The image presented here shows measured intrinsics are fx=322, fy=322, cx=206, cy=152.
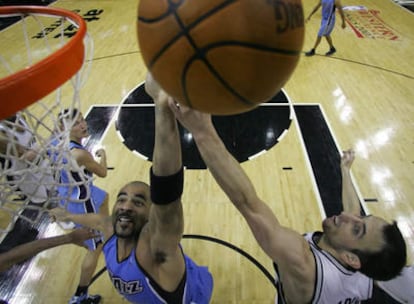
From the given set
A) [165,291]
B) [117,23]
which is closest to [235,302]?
[165,291]

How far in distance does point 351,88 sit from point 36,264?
17.9 ft

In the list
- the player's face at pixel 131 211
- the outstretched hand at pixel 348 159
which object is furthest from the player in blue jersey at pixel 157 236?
the outstretched hand at pixel 348 159

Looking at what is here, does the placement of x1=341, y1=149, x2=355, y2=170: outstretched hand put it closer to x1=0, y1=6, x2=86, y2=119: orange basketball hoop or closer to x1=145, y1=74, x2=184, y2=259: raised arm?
x1=145, y1=74, x2=184, y2=259: raised arm

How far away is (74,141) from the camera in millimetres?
2664

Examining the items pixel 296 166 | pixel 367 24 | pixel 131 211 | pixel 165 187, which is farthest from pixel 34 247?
pixel 367 24

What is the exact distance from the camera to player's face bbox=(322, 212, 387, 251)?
1.65 meters

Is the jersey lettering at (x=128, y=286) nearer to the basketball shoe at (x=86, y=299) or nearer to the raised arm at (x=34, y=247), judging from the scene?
the raised arm at (x=34, y=247)

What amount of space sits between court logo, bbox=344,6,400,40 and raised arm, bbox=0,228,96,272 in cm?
830

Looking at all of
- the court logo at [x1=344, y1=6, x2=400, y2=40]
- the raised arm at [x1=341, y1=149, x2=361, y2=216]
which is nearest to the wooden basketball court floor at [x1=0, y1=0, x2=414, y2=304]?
the court logo at [x1=344, y1=6, x2=400, y2=40]

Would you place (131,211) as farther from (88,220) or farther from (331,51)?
(331,51)

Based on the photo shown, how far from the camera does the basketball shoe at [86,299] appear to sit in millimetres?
2588

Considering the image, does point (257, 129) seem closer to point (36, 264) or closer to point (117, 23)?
point (36, 264)

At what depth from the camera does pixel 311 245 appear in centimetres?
175

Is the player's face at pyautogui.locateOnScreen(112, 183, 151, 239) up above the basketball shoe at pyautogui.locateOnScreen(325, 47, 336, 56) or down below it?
above
